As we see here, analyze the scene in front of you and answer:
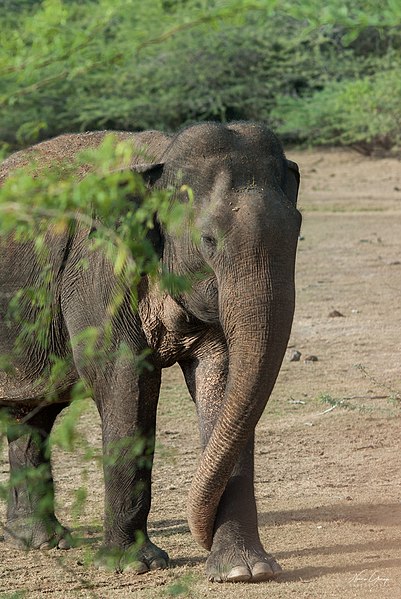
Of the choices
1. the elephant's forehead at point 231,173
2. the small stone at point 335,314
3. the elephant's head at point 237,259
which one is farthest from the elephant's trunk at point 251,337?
the small stone at point 335,314

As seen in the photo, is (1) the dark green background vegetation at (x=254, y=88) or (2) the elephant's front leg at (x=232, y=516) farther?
(1) the dark green background vegetation at (x=254, y=88)

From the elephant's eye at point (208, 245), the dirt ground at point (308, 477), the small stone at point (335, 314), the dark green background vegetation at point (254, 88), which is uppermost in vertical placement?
the elephant's eye at point (208, 245)

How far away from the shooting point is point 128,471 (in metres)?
4.75

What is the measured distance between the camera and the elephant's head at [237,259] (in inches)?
167

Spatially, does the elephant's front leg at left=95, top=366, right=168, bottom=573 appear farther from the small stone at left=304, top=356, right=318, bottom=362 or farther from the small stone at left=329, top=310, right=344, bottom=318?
the small stone at left=329, top=310, right=344, bottom=318

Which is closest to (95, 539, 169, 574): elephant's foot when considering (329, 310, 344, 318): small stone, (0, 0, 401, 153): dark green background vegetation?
(329, 310, 344, 318): small stone

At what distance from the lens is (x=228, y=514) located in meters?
4.69

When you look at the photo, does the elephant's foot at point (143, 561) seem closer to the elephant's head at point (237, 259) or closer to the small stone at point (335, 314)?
the elephant's head at point (237, 259)

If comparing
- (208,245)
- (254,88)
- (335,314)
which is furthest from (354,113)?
(208,245)

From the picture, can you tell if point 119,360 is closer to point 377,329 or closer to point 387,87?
point 377,329

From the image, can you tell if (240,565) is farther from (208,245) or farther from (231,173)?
(231,173)

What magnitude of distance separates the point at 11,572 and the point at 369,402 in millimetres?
3250

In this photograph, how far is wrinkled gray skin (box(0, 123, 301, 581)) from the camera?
427cm

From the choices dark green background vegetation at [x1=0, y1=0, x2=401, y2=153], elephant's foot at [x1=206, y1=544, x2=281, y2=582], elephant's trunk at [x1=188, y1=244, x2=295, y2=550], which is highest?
elephant's trunk at [x1=188, y1=244, x2=295, y2=550]
